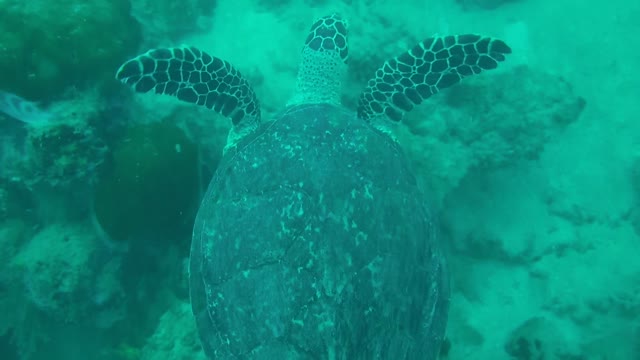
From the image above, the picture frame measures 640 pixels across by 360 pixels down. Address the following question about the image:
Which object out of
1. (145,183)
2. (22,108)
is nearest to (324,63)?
(145,183)

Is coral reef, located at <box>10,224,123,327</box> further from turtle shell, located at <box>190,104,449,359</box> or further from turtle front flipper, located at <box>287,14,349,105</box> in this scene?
turtle front flipper, located at <box>287,14,349,105</box>

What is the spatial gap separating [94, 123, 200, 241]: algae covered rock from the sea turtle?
1.56 feet

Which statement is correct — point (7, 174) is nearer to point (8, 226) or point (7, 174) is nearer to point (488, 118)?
point (8, 226)

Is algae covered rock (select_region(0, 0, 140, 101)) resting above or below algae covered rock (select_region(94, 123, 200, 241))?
above

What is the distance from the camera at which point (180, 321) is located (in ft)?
12.8

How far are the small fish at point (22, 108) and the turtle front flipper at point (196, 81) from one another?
920 millimetres

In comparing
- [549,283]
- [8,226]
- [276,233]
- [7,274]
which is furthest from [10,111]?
[549,283]

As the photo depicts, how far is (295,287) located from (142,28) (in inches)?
146

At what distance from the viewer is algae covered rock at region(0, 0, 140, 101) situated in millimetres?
3436

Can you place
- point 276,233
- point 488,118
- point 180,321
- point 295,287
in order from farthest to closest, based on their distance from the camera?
point 488,118 < point 180,321 < point 276,233 < point 295,287

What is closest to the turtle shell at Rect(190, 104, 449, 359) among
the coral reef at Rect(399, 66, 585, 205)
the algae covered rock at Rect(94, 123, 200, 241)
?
the algae covered rock at Rect(94, 123, 200, 241)

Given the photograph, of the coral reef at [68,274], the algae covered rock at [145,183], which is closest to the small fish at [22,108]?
the algae covered rock at [145,183]

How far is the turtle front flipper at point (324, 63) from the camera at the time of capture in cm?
411

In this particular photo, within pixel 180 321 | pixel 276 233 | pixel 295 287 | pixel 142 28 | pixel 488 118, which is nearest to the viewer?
pixel 295 287
